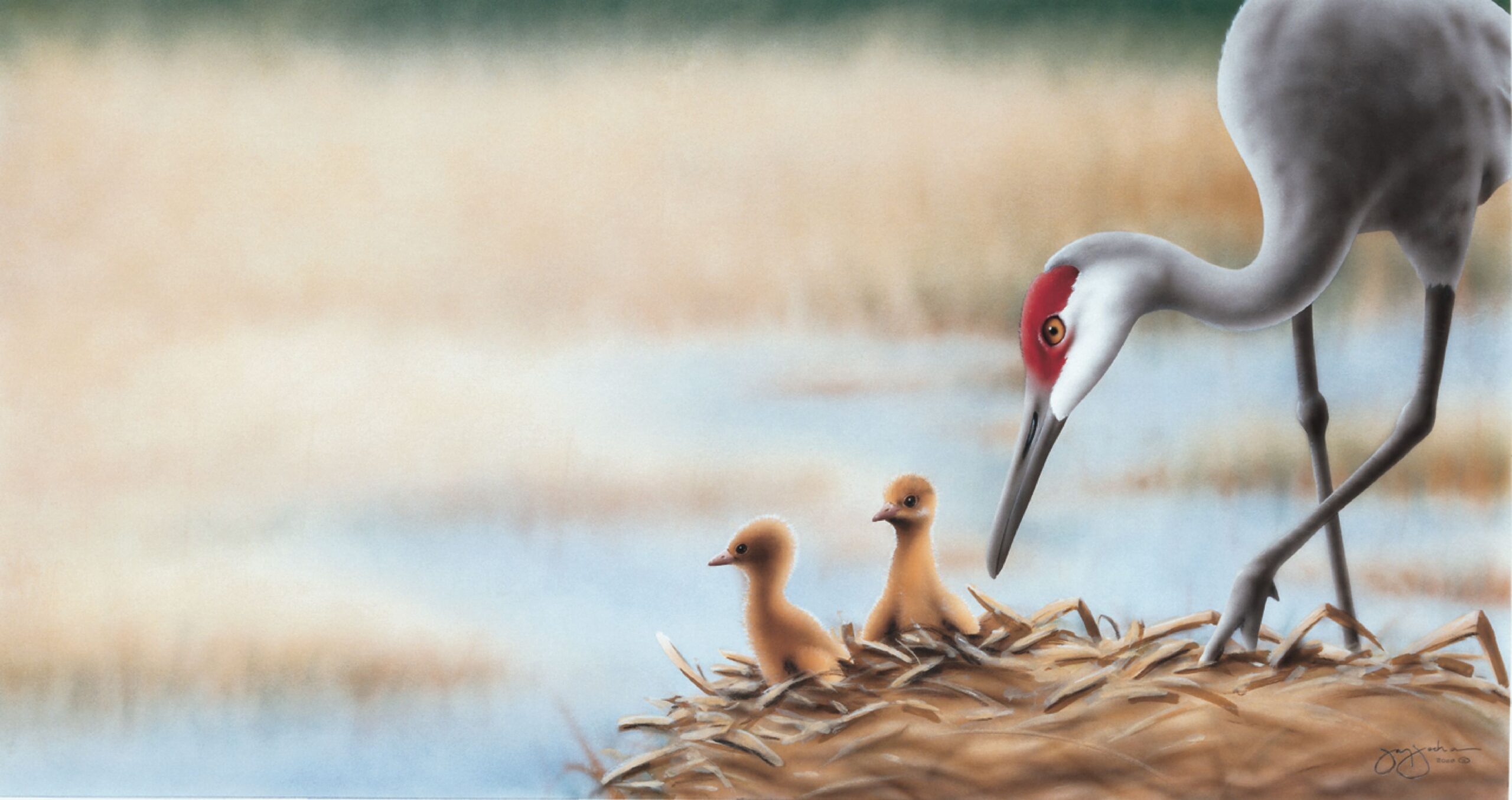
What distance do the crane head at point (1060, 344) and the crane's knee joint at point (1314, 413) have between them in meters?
0.34

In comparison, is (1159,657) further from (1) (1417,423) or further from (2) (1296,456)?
(1) (1417,423)

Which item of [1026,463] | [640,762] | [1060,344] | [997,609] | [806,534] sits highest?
[1060,344]

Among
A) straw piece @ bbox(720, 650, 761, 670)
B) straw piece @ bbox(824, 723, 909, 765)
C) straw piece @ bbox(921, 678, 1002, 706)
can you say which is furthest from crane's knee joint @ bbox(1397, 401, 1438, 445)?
straw piece @ bbox(720, 650, 761, 670)

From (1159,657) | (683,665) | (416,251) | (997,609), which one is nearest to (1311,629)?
(1159,657)

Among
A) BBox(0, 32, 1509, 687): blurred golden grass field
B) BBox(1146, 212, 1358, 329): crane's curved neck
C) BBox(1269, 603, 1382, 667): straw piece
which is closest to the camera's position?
BBox(1146, 212, 1358, 329): crane's curved neck

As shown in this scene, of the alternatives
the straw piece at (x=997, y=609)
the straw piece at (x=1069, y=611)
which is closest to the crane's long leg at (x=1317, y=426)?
the straw piece at (x=1069, y=611)

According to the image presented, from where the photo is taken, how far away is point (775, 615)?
1.65 meters

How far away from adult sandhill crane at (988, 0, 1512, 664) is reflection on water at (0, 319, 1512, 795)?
0.35ft

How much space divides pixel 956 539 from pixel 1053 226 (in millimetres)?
494

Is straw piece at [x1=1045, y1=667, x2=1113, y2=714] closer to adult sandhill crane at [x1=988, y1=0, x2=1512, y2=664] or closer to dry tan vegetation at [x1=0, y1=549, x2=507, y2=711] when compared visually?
adult sandhill crane at [x1=988, y1=0, x2=1512, y2=664]

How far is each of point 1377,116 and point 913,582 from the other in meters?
0.90

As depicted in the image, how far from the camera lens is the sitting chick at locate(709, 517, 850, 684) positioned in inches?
64.8

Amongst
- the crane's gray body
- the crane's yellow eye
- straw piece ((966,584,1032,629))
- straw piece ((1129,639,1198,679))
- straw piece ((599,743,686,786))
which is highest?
the crane's gray body

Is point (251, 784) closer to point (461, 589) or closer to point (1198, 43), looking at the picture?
point (461, 589)
